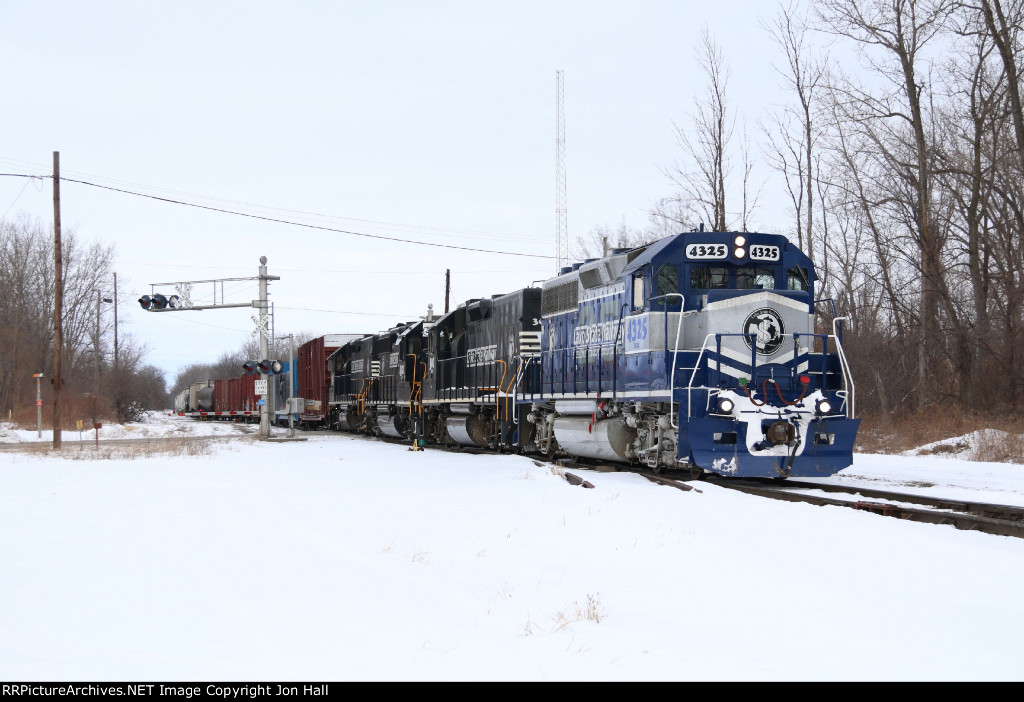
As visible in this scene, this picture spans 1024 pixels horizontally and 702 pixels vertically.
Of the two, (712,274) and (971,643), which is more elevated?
(712,274)

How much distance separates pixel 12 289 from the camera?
55.7 metres

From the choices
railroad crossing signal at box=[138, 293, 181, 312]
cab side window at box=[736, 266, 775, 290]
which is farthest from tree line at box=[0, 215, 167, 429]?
cab side window at box=[736, 266, 775, 290]

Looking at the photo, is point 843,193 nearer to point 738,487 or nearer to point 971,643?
point 738,487

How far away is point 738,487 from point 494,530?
4736 millimetres

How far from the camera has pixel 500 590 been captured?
6.14 meters

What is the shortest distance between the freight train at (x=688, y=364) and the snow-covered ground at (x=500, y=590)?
1410 mm

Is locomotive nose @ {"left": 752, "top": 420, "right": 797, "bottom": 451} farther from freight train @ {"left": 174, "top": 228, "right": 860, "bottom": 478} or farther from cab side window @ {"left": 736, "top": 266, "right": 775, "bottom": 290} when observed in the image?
cab side window @ {"left": 736, "top": 266, "right": 775, "bottom": 290}

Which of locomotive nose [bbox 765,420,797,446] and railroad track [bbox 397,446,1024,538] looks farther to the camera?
locomotive nose [bbox 765,420,797,446]

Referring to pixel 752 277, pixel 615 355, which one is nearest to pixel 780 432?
pixel 752 277

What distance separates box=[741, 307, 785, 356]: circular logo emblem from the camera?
1263 centimetres

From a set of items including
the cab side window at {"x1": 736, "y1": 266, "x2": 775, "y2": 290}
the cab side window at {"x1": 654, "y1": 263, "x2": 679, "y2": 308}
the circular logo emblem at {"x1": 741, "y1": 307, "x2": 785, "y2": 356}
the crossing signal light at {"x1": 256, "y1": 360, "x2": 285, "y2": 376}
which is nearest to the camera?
the circular logo emblem at {"x1": 741, "y1": 307, "x2": 785, "y2": 356}

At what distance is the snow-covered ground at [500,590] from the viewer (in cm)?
449

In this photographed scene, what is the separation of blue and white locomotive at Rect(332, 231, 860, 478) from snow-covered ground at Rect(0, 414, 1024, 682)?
1.43 metres

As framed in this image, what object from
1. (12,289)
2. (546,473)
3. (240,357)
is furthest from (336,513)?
(240,357)
